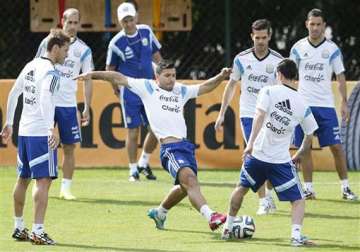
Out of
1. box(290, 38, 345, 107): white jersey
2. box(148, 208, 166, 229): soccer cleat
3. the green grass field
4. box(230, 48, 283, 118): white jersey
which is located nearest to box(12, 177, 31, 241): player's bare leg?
the green grass field

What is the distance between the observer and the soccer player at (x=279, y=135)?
11305 millimetres

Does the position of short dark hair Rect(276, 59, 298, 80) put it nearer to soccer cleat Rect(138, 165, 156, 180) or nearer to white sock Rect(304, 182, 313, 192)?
white sock Rect(304, 182, 313, 192)

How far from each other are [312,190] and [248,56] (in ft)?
6.83

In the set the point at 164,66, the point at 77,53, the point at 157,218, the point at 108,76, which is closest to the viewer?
the point at 108,76

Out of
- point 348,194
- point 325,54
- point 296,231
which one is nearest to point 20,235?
point 296,231

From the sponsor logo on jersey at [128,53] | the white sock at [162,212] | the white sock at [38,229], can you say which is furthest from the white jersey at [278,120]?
the sponsor logo on jersey at [128,53]

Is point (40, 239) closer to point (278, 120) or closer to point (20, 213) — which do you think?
point (20, 213)

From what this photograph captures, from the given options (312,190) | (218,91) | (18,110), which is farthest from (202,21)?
(312,190)

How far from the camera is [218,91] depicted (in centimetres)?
1773

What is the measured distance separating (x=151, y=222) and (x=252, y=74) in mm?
2015

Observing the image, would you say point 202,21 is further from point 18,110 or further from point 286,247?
point 286,247

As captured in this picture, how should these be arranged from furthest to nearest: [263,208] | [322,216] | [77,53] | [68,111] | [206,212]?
[77,53] → [68,111] → [263,208] → [322,216] → [206,212]

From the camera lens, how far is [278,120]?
11.4m

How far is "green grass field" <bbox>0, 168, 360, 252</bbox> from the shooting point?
11.3 m
